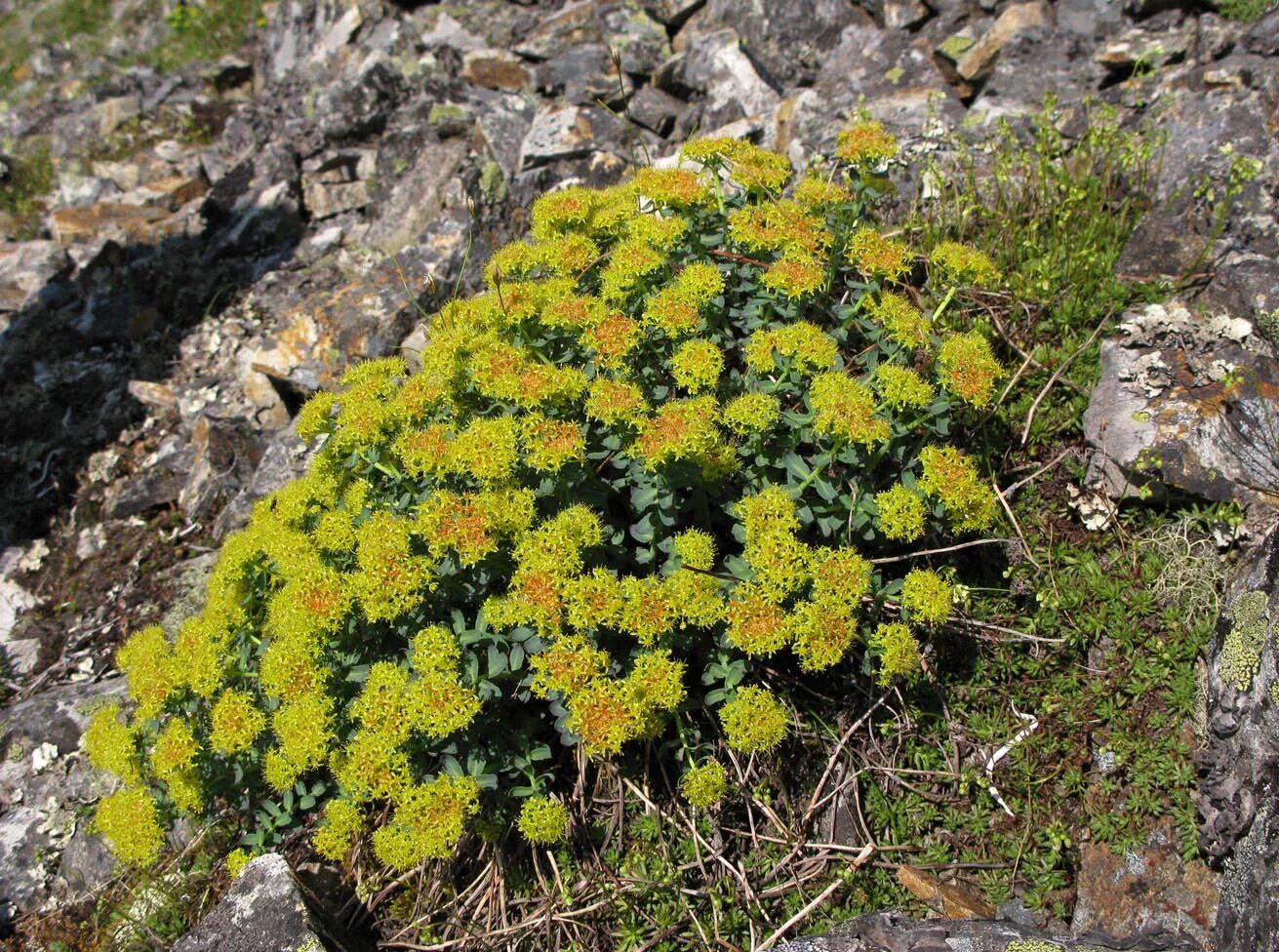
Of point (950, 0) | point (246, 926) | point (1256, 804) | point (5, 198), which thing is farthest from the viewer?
point (5, 198)

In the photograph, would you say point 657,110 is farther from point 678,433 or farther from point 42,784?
point 42,784

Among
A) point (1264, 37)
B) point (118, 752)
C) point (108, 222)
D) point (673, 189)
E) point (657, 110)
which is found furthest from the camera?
point (108, 222)

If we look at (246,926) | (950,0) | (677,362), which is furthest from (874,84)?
(246,926)

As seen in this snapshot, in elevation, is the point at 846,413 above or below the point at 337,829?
above

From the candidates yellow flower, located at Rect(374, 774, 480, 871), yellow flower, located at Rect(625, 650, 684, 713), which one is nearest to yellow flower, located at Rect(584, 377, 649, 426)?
yellow flower, located at Rect(625, 650, 684, 713)

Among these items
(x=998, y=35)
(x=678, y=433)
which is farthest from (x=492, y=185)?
(x=678, y=433)

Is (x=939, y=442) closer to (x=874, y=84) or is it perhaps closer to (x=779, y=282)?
(x=779, y=282)

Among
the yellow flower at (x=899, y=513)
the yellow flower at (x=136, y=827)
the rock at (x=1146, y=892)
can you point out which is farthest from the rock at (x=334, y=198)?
the rock at (x=1146, y=892)
